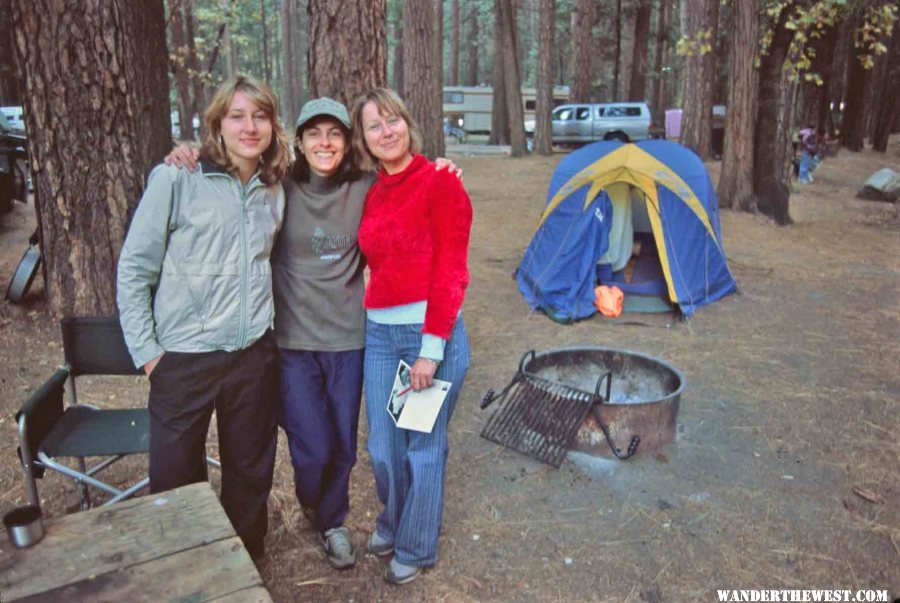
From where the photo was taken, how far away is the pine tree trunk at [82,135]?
422 cm

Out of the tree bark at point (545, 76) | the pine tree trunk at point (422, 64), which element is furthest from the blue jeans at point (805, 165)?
the pine tree trunk at point (422, 64)

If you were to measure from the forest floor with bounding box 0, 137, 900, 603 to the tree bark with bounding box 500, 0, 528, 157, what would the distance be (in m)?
11.0

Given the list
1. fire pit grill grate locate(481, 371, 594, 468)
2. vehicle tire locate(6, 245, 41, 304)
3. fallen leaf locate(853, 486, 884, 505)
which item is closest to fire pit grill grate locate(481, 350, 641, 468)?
fire pit grill grate locate(481, 371, 594, 468)

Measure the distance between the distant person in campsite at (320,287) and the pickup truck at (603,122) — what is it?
68.2ft

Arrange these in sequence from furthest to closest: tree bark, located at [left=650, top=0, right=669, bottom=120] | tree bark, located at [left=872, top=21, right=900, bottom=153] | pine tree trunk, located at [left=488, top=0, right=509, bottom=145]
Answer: tree bark, located at [left=650, top=0, right=669, bottom=120], tree bark, located at [left=872, top=21, right=900, bottom=153], pine tree trunk, located at [left=488, top=0, right=509, bottom=145]

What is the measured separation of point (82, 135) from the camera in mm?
4348

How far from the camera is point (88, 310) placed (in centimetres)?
462

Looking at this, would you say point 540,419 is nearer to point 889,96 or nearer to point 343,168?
point 343,168

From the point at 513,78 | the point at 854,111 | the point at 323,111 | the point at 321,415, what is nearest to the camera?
the point at 323,111

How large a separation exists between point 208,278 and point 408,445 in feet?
3.18

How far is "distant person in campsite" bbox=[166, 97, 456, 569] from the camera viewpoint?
2412 millimetres

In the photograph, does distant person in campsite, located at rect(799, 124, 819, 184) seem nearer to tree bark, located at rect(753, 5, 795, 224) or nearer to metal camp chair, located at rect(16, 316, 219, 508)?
tree bark, located at rect(753, 5, 795, 224)

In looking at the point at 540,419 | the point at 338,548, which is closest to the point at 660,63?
the point at 540,419

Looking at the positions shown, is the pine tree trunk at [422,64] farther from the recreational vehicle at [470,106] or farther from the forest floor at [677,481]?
the recreational vehicle at [470,106]
